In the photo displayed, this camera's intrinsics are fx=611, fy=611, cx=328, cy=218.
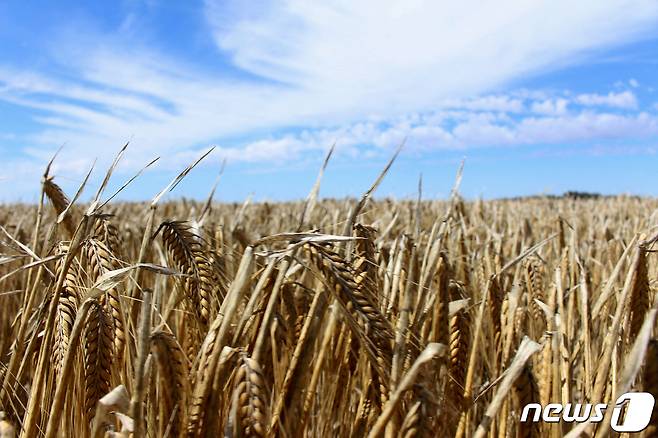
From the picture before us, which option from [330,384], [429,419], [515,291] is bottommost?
[330,384]

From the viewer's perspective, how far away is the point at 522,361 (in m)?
0.98

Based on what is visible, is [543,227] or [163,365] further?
[543,227]

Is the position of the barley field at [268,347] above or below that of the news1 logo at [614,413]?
above

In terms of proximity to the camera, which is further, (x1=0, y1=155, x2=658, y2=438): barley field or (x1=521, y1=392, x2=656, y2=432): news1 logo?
(x1=521, y1=392, x2=656, y2=432): news1 logo

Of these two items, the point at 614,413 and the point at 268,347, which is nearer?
the point at 614,413

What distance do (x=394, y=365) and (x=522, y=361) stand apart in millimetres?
205

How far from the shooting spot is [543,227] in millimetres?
5434

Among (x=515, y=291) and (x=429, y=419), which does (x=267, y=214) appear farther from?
(x=429, y=419)

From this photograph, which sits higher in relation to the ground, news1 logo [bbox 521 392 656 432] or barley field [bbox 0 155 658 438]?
barley field [bbox 0 155 658 438]

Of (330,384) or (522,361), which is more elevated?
(522,361)

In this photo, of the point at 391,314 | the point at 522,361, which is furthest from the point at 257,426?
the point at 391,314

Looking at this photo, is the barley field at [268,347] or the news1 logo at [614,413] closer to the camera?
the barley field at [268,347]

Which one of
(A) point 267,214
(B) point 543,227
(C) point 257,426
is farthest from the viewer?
(A) point 267,214

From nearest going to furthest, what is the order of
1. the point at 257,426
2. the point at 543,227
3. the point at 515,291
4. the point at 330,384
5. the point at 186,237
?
1. the point at 257,426
2. the point at 186,237
3. the point at 515,291
4. the point at 330,384
5. the point at 543,227
